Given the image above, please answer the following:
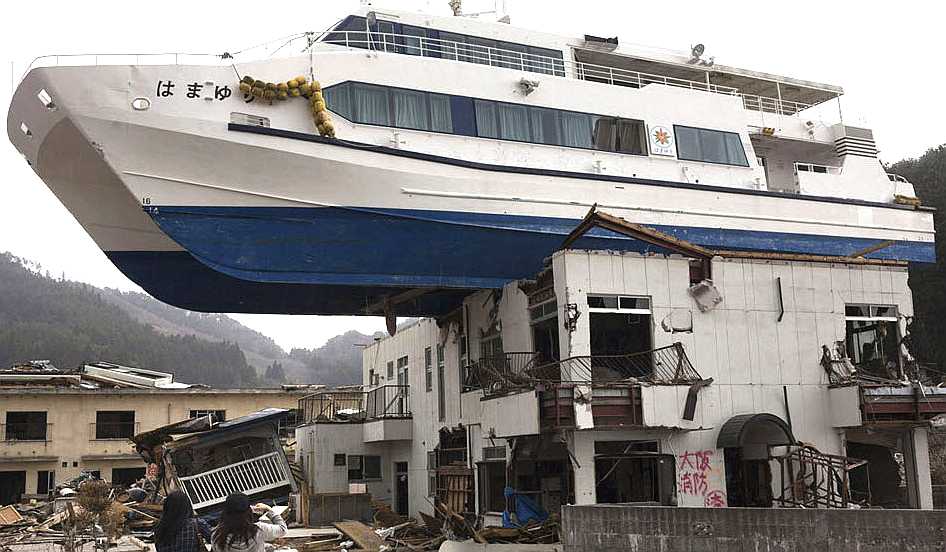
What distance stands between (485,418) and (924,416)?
841 centimetres

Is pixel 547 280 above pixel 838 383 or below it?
above

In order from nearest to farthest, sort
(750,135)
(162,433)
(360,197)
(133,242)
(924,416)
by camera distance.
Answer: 1. (924,416)
2. (360,197)
3. (133,242)
4. (162,433)
5. (750,135)

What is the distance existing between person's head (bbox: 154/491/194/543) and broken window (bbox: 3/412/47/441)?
95.9 feet

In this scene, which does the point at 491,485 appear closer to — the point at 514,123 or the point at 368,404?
the point at 514,123

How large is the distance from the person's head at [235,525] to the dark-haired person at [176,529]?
1.06 ft

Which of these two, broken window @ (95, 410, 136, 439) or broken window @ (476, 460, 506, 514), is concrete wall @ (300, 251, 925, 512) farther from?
broken window @ (95, 410, 136, 439)

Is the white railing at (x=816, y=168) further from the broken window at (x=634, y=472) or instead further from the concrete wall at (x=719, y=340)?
Answer: the broken window at (x=634, y=472)

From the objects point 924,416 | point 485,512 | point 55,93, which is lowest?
point 485,512

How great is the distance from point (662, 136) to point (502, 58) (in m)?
4.32

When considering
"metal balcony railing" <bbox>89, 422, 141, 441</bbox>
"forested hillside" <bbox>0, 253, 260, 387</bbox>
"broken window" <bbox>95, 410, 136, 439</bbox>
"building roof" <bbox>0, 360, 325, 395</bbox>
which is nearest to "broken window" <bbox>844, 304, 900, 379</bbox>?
"building roof" <bbox>0, 360, 325, 395</bbox>

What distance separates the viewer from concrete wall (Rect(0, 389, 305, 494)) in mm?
31609

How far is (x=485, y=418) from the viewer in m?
19.2

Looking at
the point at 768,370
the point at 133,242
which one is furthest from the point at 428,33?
the point at 768,370

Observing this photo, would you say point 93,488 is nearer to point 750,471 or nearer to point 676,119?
point 750,471
